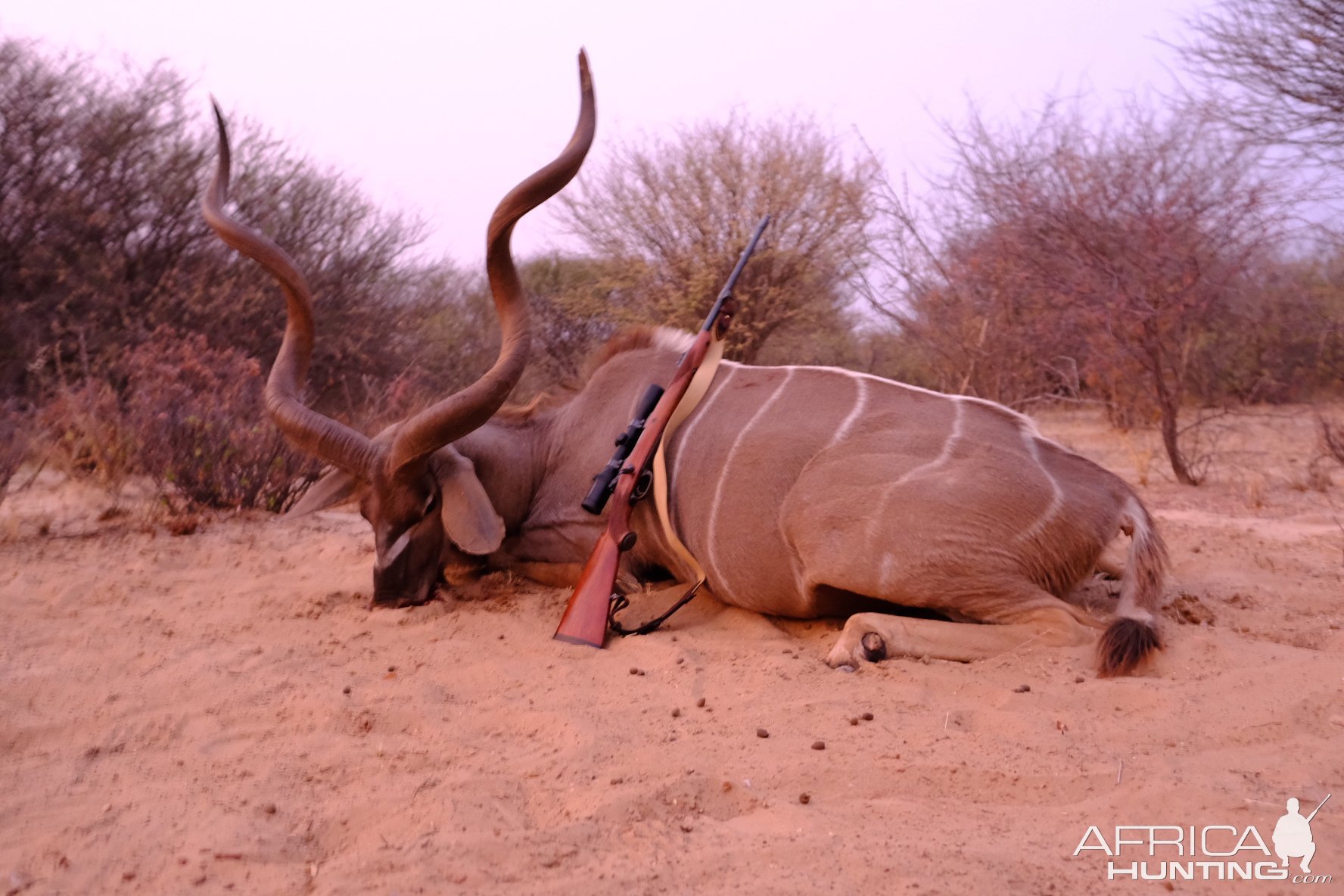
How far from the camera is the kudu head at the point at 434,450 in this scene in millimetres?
3814

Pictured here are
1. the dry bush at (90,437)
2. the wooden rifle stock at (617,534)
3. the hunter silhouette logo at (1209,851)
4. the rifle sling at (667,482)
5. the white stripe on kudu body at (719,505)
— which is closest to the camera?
the hunter silhouette logo at (1209,851)

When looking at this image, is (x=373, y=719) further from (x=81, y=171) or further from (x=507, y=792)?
(x=81, y=171)

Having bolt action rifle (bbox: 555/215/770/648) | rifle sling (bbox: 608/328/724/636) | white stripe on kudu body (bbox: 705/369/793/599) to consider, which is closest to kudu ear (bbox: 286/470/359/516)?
bolt action rifle (bbox: 555/215/770/648)

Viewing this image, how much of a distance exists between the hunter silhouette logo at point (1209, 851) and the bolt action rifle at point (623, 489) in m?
1.71

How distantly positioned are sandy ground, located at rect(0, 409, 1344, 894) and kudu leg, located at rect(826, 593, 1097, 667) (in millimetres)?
79

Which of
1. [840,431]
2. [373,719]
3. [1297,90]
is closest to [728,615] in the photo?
[840,431]

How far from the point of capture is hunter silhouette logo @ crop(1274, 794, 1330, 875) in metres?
1.85

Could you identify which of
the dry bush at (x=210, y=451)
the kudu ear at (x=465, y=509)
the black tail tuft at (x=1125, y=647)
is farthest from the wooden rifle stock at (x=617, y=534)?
the dry bush at (x=210, y=451)

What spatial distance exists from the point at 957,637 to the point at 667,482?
116 centimetres

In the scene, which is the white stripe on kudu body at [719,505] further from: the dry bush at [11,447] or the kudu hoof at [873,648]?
the dry bush at [11,447]

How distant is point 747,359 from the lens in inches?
433

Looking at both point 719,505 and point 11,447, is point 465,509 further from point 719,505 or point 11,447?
point 11,447

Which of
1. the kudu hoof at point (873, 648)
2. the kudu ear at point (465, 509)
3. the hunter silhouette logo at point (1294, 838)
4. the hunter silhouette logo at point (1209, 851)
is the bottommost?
the kudu hoof at point (873, 648)

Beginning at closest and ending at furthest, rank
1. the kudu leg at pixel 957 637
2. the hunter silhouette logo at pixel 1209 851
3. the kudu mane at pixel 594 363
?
the hunter silhouette logo at pixel 1209 851, the kudu leg at pixel 957 637, the kudu mane at pixel 594 363
